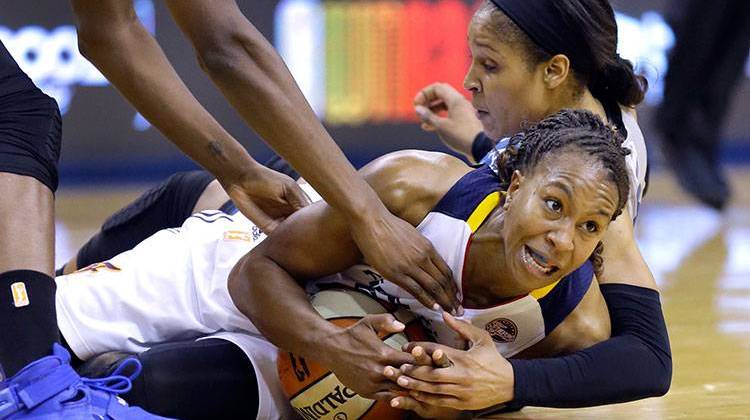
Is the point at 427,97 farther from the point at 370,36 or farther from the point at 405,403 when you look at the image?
the point at 370,36

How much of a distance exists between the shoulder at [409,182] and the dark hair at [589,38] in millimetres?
560

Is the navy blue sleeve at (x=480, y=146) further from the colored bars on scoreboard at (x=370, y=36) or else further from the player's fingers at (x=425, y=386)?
the colored bars on scoreboard at (x=370, y=36)

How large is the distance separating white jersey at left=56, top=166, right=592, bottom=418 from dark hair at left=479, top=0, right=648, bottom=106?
0.51m

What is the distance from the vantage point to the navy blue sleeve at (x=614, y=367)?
232 cm

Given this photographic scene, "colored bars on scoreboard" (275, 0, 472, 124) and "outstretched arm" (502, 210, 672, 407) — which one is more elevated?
"outstretched arm" (502, 210, 672, 407)

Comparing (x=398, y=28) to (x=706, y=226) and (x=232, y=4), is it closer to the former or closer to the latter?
(x=706, y=226)

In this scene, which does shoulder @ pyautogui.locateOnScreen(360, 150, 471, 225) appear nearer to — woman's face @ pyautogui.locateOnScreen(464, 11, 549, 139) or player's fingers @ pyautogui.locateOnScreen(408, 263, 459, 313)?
player's fingers @ pyautogui.locateOnScreen(408, 263, 459, 313)

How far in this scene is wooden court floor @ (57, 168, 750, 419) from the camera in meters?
2.73

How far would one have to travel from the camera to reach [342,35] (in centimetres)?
764

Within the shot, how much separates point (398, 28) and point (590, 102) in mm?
4831

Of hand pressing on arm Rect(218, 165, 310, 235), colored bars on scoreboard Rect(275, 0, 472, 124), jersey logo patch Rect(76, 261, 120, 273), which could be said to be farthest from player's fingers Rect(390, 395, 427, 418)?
colored bars on scoreboard Rect(275, 0, 472, 124)

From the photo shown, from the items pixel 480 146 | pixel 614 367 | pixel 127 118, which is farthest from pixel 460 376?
pixel 127 118

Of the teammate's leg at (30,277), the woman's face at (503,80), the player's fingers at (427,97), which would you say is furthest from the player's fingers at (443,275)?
the player's fingers at (427,97)

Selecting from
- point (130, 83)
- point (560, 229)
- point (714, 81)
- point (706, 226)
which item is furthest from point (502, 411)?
point (714, 81)
